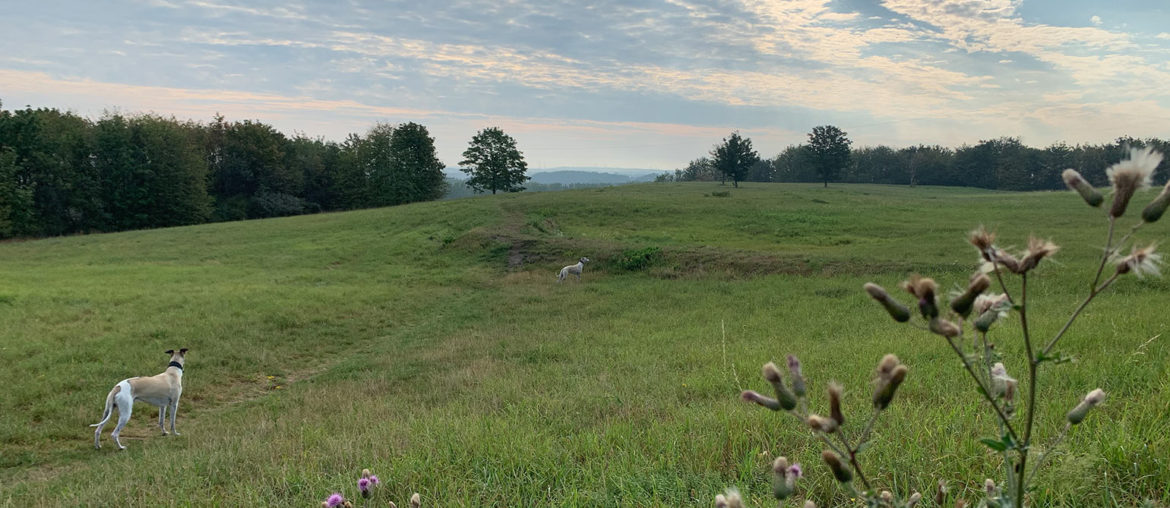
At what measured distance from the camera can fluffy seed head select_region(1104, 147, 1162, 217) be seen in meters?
0.94

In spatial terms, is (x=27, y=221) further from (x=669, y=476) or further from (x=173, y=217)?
(x=669, y=476)

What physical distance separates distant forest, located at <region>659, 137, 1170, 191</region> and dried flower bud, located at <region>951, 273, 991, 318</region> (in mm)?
70037

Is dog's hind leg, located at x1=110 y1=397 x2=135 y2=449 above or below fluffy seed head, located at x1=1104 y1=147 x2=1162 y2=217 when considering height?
below

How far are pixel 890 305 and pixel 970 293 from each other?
128 mm

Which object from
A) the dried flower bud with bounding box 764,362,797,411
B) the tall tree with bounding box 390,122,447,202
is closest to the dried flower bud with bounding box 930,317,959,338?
the dried flower bud with bounding box 764,362,797,411

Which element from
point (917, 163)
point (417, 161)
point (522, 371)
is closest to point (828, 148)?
point (917, 163)

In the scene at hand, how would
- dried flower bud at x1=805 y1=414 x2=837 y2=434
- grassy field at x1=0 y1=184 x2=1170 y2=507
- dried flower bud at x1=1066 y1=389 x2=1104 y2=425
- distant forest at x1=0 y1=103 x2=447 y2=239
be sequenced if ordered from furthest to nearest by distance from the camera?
distant forest at x1=0 y1=103 x2=447 y2=239 → grassy field at x1=0 y1=184 x2=1170 y2=507 → dried flower bud at x1=1066 y1=389 x2=1104 y2=425 → dried flower bud at x1=805 y1=414 x2=837 y2=434

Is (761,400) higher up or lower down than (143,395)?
higher up

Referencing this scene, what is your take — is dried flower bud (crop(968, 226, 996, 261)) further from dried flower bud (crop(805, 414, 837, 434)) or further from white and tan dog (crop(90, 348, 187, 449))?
white and tan dog (crop(90, 348, 187, 449))

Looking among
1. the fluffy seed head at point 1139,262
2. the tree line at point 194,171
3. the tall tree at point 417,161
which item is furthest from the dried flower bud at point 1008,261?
the tall tree at point 417,161

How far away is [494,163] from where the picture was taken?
6681cm

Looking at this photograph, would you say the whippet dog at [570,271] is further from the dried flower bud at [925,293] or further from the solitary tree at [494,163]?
the solitary tree at [494,163]

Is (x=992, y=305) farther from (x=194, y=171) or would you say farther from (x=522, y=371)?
(x=194, y=171)

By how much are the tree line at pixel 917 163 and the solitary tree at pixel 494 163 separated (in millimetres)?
23306
